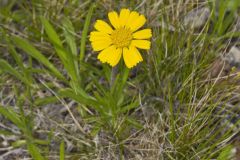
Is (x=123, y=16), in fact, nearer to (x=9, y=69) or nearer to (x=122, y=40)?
(x=122, y=40)

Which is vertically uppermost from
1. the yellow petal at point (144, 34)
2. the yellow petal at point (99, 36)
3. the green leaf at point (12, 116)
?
the yellow petal at point (99, 36)

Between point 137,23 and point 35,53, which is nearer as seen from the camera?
point 137,23

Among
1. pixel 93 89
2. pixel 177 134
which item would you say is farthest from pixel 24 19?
pixel 177 134

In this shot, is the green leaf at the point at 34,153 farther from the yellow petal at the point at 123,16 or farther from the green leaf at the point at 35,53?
the yellow petal at the point at 123,16

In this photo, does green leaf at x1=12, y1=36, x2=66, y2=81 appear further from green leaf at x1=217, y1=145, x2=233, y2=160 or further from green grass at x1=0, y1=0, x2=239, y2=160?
green leaf at x1=217, y1=145, x2=233, y2=160

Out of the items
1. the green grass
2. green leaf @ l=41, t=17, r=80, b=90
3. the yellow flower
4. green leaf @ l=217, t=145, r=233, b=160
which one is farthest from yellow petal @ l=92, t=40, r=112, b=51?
green leaf @ l=217, t=145, r=233, b=160

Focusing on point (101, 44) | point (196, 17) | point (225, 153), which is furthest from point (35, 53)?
point (225, 153)

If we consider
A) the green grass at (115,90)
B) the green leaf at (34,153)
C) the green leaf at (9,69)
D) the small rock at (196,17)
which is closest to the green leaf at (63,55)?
the green grass at (115,90)

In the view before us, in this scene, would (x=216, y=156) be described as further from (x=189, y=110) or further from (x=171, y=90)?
(x=171, y=90)
